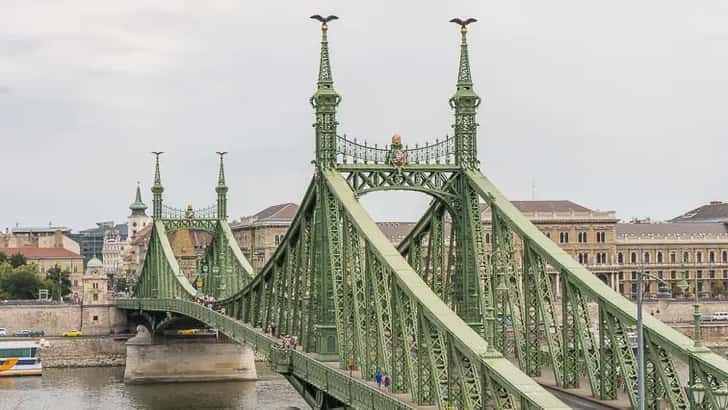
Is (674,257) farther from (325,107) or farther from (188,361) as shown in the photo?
(325,107)

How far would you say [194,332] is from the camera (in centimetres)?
12238

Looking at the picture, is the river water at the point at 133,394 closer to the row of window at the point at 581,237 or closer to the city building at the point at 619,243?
the city building at the point at 619,243

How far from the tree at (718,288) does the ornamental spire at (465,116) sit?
12659 cm

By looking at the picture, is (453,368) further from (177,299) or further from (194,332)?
(194,332)

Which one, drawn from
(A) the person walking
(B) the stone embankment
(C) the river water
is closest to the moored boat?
(C) the river water

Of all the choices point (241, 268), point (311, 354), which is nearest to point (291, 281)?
point (311, 354)

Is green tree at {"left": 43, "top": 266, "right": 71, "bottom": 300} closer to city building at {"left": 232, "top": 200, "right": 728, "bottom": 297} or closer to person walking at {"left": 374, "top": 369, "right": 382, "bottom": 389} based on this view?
city building at {"left": 232, "top": 200, "right": 728, "bottom": 297}

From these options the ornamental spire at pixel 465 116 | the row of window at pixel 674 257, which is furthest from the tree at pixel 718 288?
the ornamental spire at pixel 465 116

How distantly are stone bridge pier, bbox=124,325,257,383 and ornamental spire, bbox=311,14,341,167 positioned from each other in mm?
60698

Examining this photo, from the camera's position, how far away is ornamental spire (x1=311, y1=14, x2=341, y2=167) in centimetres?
5244

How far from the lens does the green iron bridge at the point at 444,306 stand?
37.9 metres

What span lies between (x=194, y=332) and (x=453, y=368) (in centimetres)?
8453

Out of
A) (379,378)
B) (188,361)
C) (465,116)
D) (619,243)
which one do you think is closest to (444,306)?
(379,378)

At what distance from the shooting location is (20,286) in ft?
570
